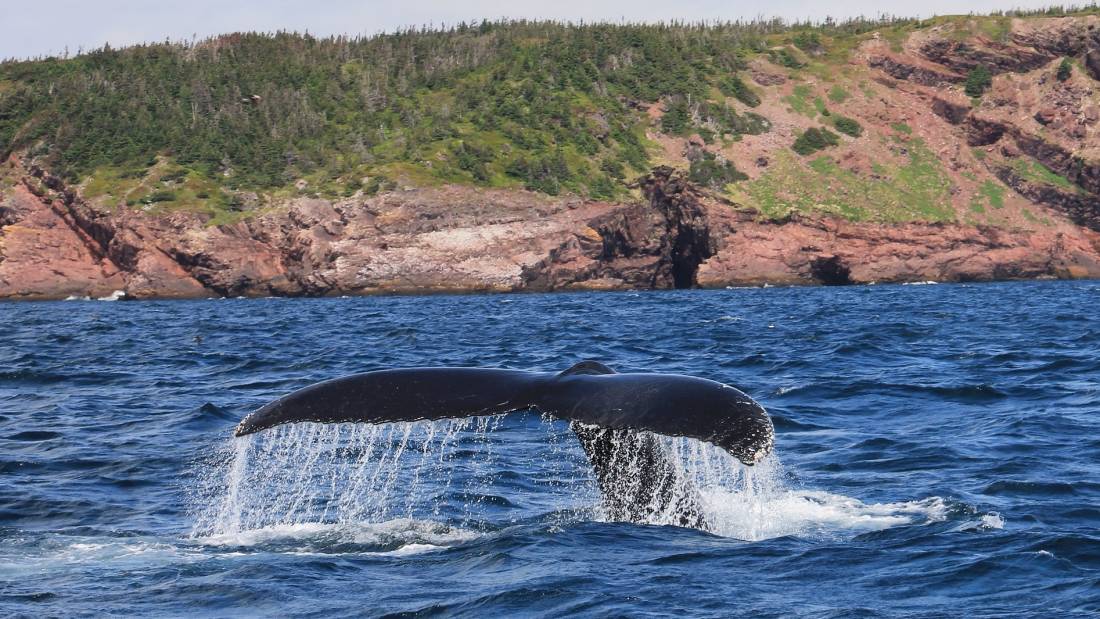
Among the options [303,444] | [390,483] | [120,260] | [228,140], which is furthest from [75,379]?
[228,140]

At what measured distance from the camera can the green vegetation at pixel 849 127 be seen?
89625 mm

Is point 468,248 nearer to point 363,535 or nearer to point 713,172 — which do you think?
point 713,172

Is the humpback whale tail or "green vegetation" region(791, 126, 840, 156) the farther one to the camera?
"green vegetation" region(791, 126, 840, 156)

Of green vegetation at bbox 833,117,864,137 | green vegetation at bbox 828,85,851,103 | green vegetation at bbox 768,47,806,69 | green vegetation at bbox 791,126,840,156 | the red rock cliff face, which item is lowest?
the red rock cliff face

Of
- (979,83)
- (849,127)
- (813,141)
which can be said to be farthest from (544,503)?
(979,83)

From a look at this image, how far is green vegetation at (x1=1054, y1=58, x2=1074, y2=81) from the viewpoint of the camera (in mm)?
90000

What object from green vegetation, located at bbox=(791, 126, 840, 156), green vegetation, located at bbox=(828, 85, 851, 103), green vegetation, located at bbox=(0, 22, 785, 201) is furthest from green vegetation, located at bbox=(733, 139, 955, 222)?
green vegetation, located at bbox=(0, 22, 785, 201)

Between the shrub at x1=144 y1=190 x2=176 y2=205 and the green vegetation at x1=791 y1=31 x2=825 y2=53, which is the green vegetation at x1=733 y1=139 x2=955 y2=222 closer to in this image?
the green vegetation at x1=791 y1=31 x2=825 y2=53

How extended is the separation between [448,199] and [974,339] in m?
52.4

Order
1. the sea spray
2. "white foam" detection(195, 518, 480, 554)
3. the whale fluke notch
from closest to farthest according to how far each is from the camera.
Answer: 1. the whale fluke notch
2. "white foam" detection(195, 518, 480, 554)
3. the sea spray

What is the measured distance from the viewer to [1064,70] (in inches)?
3565

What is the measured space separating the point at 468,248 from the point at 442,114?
1847 centimetres

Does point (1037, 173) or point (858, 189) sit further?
point (1037, 173)

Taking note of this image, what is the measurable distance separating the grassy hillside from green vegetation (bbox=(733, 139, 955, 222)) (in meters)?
0.18
